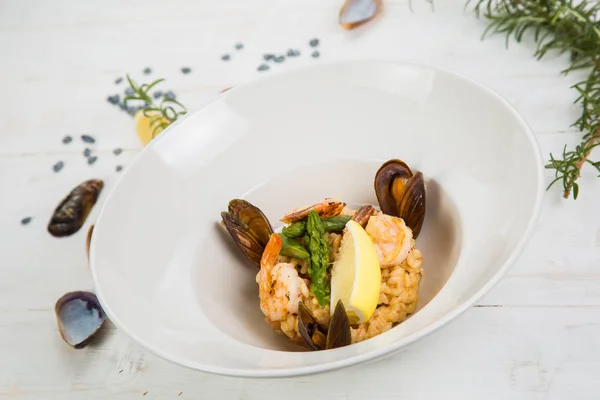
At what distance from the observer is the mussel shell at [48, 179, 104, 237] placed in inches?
84.0

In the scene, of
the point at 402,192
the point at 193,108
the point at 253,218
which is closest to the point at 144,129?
the point at 193,108

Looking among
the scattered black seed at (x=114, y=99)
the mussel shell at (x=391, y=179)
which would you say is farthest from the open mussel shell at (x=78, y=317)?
the scattered black seed at (x=114, y=99)

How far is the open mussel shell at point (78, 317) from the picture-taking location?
1.77 m

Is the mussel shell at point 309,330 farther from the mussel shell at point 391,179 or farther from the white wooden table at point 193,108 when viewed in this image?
the mussel shell at point 391,179

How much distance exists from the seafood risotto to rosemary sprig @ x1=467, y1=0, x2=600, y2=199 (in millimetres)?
553

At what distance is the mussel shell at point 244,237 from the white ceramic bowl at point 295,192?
0.11 metres

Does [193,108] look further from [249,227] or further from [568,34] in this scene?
[568,34]

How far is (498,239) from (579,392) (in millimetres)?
448

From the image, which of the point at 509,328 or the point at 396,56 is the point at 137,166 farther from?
the point at 396,56

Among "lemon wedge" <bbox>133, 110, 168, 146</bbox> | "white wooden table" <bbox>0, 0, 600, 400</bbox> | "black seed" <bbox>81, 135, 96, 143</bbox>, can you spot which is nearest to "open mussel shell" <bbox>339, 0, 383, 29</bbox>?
"white wooden table" <bbox>0, 0, 600, 400</bbox>

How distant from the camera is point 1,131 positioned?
263 cm

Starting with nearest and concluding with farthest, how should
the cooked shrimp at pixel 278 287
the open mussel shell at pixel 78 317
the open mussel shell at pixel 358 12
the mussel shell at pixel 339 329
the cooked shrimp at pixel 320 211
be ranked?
the mussel shell at pixel 339 329
the cooked shrimp at pixel 278 287
the cooked shrimp at pixel 320 211
the open mussel shell at pixel 78 317
the open mussel shell at pixel 358 12

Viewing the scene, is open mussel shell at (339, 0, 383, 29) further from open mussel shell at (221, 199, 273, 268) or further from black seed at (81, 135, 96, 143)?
open mussel shell at (221, 199, 273, 268)

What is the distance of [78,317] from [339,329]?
93cm
